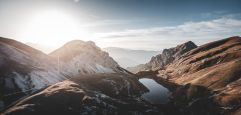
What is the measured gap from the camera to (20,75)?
14962 centimetres

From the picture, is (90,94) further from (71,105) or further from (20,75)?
(20,75)

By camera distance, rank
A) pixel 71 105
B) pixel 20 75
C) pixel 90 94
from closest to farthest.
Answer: pixel 71 105, pixel 90 94, pixel 20 75

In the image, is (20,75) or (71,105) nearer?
(71,105)

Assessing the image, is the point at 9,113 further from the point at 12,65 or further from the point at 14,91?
the point at 12,65

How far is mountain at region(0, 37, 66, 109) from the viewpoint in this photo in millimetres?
130613

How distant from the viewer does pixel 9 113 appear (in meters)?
97.5

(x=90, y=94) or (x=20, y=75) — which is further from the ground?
(x=20, y=75)

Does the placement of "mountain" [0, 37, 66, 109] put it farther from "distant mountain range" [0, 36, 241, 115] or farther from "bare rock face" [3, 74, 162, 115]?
"bare rock face" [3, 74, 162, 115]

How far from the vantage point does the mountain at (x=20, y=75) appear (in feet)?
429

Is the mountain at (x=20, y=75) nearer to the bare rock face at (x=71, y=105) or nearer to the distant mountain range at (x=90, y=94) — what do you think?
the distant mountain range at (x=90, y=94)

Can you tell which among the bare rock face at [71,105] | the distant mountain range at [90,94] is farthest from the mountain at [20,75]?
the bare rock face at [71,105]

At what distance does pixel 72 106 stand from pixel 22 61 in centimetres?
8410

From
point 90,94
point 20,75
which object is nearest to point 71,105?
point 90,94

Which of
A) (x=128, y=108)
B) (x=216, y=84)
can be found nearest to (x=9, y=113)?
(x=128, y=108)
